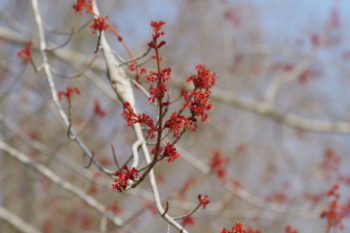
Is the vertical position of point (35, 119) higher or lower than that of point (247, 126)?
lower

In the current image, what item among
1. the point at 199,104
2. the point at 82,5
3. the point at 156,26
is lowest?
the point at 199,104

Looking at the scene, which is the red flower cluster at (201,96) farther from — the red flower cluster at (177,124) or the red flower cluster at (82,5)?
the red flower cluster at (82,5)

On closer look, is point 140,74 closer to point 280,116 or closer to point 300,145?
point 280,116

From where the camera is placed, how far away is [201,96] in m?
1.87

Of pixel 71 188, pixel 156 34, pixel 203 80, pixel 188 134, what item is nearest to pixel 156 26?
pixel 156 34

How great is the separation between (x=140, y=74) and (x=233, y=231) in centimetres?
114

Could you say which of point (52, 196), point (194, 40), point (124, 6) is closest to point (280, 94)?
point (194, 40)

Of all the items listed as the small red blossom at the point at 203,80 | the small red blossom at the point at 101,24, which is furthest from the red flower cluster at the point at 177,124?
the small red blossom at the point at 101,24

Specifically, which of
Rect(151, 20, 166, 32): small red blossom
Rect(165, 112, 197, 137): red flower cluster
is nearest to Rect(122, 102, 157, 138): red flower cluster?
Rect(165, 112, 197, 137): red flower cluster

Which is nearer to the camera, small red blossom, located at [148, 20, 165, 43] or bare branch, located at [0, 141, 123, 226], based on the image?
small red blossom, located at [148, 20, 165, 43]

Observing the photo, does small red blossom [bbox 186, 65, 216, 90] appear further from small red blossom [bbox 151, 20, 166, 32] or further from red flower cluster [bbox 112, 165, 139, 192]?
red flower cluster [bbox 112, 165, 139, 192]

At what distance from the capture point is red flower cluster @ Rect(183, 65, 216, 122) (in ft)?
6.12

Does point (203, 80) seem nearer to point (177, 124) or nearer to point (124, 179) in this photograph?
point (177, 124)

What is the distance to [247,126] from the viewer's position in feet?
46.7
